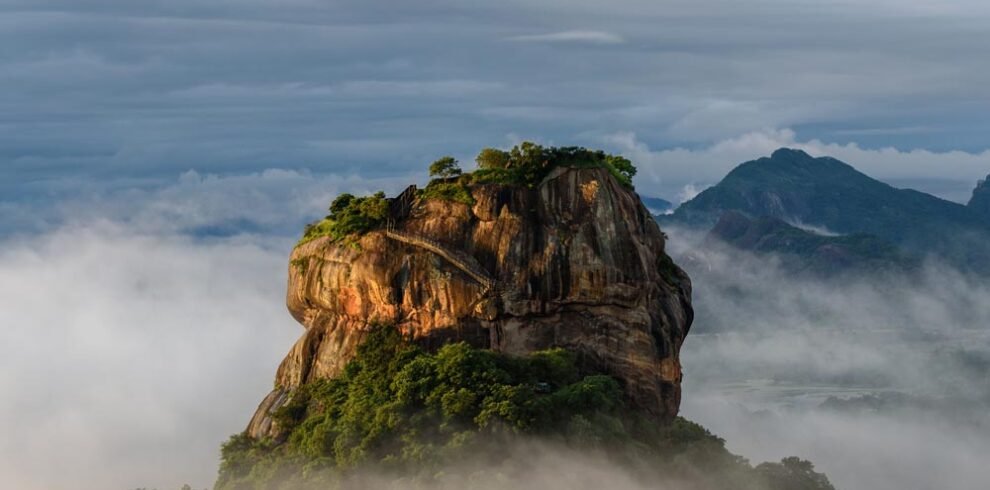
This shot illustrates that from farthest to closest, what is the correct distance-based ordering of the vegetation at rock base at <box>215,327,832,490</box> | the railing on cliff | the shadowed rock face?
the railing on cliff
the shadowed rock face
the vegetation at rock base at <box>215,327,832,490</box>

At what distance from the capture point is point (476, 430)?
8562cm

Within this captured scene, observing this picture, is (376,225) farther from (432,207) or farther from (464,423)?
(464,423)

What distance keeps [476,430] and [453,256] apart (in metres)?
11.7

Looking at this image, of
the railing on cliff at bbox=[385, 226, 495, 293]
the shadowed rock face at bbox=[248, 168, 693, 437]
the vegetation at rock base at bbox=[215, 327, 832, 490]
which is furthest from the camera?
the railing on cliff at bbox=[385, 226, 495, 293]

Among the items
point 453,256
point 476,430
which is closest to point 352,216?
point 453,256

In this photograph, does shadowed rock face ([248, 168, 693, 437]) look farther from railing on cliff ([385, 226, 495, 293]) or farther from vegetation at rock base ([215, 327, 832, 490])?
vegetation at rock base ([215, 327, 832, 490])

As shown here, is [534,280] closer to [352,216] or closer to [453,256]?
[453,256]

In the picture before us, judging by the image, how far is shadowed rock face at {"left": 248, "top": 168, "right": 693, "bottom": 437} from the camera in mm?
92188

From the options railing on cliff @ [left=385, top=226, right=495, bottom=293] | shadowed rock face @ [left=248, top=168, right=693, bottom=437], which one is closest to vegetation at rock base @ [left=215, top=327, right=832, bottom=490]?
shadowed rock face @ [left=248, top=168, right=693, bottom=437]

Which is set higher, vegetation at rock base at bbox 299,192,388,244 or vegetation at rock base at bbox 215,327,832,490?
vegetation at rock base at bbox 299,192,388,244

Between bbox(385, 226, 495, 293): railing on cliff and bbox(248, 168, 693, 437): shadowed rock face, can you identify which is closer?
bbox(248, 168, 693, 437): shadowed rock face

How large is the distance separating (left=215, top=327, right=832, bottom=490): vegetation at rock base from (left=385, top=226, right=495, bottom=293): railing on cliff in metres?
4.36

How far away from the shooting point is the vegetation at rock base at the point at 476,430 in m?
84.8

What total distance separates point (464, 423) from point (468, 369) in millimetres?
3047
